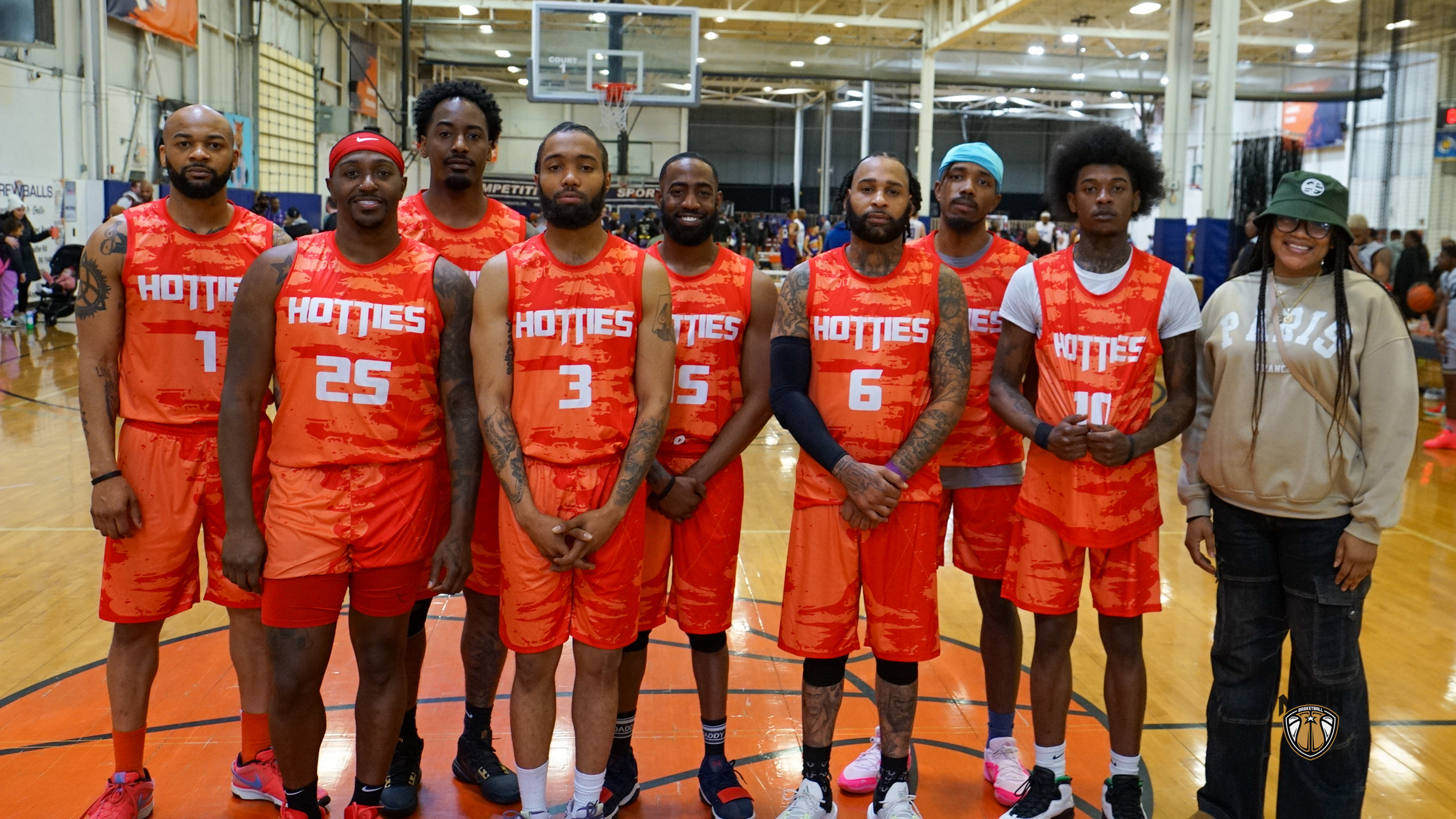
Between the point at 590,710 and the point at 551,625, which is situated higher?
the point at 551,625

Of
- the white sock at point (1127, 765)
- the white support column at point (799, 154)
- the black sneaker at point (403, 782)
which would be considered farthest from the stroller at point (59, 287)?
the white support column at point (799, 154)

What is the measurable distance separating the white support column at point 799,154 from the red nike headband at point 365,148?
30.8 metres

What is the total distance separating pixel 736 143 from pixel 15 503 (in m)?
30.9

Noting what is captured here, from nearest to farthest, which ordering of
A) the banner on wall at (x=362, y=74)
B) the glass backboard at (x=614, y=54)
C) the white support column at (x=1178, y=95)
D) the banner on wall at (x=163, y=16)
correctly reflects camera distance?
the white support column at (x=1178, y=95) → the glass backboard at (x=614, y=54) → the banner on wall at (x=163, y=16) → the banner on wall at (x=362, y=74)

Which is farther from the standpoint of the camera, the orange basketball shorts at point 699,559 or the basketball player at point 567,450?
the orange basketball shorts at point 699,559

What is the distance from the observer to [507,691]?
3.94m

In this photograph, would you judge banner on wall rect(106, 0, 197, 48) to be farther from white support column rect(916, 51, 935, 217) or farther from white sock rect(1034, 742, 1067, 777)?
white sock rect(1034, 742, 1067, 777)

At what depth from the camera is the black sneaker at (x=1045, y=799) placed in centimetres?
299

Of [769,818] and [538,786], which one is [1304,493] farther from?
[538,786]

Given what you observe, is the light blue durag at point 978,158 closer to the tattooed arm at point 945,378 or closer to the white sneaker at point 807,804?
the tattooed arm at point 945,378

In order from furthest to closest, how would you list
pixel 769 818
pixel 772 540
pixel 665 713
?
pixel 772 540 → pixel 665 713 → pixel 769 818

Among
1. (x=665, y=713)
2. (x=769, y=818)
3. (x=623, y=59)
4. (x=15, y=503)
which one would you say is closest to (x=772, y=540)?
(x=665, y=713)

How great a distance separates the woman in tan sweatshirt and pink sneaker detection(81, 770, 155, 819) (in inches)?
116

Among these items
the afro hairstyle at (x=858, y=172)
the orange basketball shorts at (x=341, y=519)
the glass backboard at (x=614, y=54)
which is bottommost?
the orange basketball shorts at (x=341, y=519)
